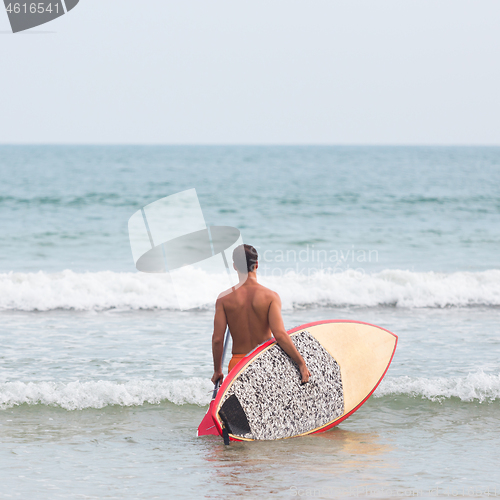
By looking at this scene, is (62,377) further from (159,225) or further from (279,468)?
(159,225)

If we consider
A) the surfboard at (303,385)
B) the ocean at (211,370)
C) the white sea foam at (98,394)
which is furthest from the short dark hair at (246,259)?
the white sea foam at (98,394)

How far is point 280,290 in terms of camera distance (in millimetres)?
10953

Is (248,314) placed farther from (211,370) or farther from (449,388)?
(449,388)

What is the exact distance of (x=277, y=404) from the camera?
15.9 ft

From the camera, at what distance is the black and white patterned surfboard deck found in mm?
4746

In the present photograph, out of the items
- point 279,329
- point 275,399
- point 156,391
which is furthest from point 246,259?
point 156,391

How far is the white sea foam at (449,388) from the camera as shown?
6031 mm

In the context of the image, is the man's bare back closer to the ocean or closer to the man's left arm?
the man's left arm

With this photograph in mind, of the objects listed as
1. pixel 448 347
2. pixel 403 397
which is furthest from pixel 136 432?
pixel 448 347

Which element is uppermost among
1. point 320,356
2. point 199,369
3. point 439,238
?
point 320,356

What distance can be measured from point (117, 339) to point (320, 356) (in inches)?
152

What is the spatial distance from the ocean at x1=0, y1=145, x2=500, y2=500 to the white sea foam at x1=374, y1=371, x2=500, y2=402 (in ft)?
0.05

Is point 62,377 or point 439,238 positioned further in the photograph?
point 439,238

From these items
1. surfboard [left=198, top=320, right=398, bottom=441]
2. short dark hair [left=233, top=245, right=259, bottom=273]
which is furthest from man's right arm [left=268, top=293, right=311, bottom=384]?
short dark hair [left=233, top=245, right=259, bottom=273]
